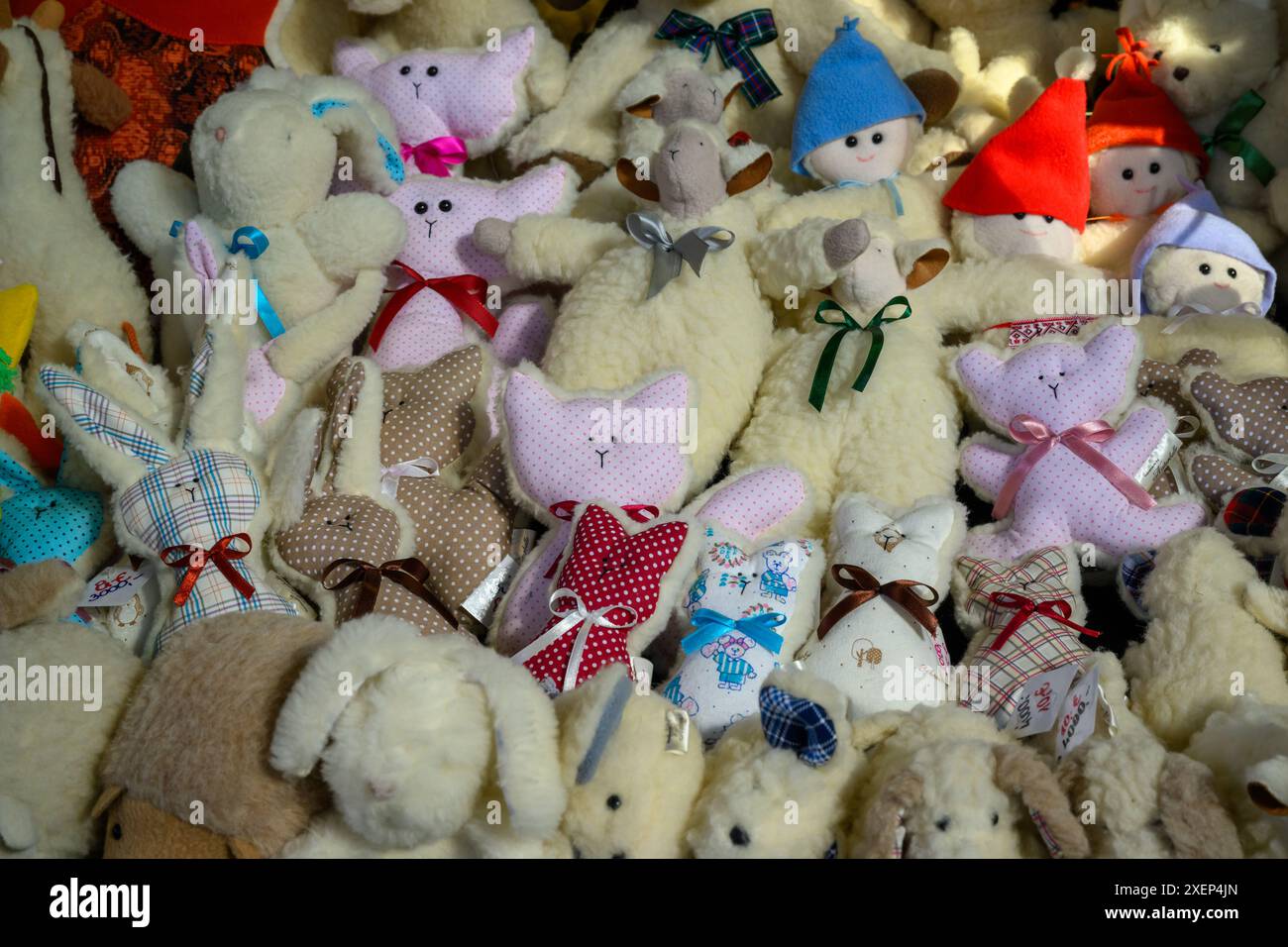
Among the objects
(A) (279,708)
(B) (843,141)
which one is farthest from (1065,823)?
(B) (843,141)

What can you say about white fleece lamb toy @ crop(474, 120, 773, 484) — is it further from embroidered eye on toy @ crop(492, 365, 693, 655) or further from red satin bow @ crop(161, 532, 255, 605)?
red satin bow @ crop(161, 532, 255, 605)

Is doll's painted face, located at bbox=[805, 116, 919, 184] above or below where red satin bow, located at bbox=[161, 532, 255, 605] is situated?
above

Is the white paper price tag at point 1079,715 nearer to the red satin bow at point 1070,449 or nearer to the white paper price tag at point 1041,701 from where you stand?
the white paper price tag at point 1041,701

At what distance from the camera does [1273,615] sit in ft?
5.28

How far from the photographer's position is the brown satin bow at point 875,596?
169 cm

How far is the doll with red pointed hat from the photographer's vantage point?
88.8 inches

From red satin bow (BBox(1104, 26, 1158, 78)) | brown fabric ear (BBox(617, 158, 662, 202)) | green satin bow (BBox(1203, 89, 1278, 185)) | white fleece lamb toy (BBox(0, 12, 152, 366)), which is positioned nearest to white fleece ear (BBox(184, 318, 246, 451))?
white fleece lamb toy (BBox(0, 12, 152, 366))

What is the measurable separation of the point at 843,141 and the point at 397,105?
0.89 metres

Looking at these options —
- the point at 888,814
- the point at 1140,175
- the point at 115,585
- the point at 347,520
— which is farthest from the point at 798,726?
the point at 1140,175

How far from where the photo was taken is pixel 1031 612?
1721mm

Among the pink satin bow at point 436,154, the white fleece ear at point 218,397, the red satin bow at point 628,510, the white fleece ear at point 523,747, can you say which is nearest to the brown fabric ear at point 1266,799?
the white fleece ear at point 523,747

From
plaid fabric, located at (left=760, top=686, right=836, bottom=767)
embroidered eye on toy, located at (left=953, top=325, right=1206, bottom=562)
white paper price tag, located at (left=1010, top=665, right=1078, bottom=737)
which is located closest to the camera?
plaid fabric, located at (left=760, top=686, right=836, bottom=767)

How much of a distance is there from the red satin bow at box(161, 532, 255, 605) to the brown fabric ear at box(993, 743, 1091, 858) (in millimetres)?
1045
